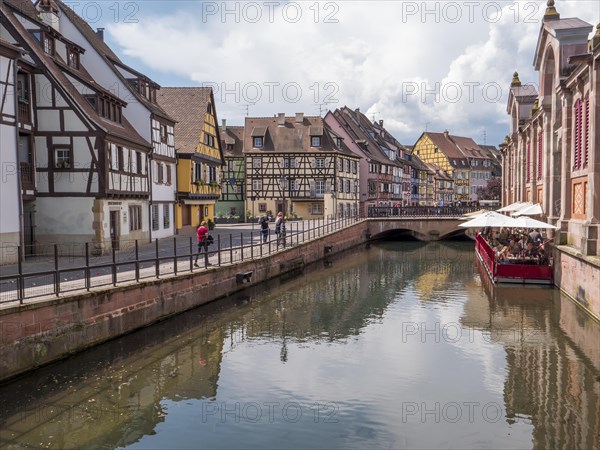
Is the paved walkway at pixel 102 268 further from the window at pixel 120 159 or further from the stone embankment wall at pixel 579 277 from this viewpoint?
the stone embankment wall at pixel 579 277

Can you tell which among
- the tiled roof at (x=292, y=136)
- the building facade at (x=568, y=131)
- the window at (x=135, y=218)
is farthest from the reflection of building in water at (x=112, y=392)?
the tiled roof at (x=292, y=136)

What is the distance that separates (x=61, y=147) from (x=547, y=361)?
1967 cm

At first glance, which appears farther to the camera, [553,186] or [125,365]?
[553,186]

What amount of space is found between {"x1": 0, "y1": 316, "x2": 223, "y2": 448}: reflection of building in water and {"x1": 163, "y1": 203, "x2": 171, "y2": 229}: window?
17228mm

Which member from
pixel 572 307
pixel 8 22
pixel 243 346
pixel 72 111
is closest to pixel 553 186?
pixel 572 307

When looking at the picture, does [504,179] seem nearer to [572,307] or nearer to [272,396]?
[572,307]

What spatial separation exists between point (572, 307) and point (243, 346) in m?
11.7

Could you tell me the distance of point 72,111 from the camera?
23.1 metres

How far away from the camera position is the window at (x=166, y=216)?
33125 mm

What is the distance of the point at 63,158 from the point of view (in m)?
23.6

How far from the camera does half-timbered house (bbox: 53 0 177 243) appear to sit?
28.0 metres

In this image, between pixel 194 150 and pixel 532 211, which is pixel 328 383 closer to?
pixel 532 211

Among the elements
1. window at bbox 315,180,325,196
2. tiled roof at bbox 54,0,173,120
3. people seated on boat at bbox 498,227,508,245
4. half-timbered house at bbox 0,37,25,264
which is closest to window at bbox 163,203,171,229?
tiled roof at bbox 54,0,173,120

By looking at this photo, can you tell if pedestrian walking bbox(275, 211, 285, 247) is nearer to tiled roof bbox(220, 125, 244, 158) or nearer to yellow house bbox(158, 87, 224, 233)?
yellow house bbox(158, 87, 224, 233)
